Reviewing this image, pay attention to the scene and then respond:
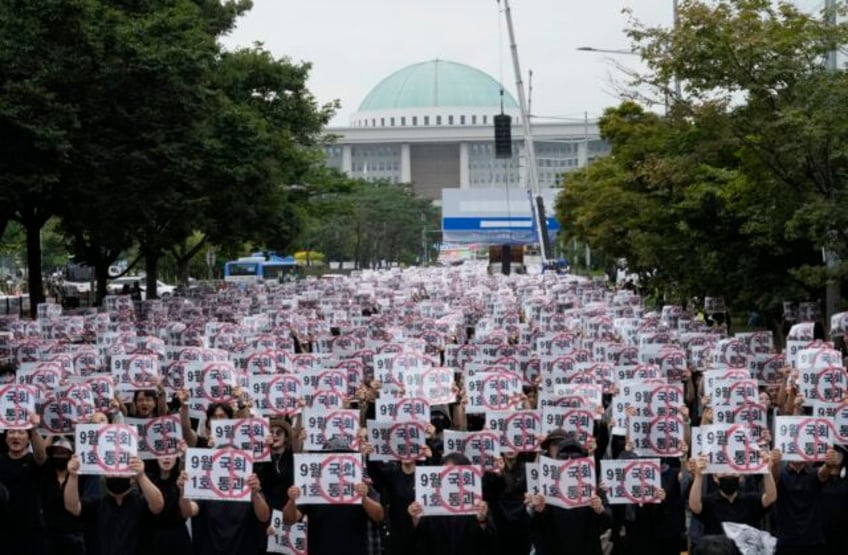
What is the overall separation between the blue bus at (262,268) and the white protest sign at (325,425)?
242ft

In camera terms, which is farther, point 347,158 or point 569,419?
point 347,158

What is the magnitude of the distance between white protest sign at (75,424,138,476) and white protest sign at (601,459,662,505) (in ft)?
9.60

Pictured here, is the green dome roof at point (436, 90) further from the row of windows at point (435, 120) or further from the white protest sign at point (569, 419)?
the white protest sign at point (569, 419)

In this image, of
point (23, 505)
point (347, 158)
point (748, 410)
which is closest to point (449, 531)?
point (23, 505)

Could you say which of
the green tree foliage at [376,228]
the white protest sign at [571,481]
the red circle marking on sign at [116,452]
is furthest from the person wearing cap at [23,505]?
the green tree foliage at [376,228]

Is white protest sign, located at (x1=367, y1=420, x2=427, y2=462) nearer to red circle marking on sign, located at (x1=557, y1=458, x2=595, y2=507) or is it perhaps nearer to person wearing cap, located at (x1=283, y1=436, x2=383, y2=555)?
person wearing cap, located at (x1=283, y1=436, x2=383, y2=555)

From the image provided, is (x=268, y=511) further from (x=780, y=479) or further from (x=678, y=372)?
(x=678, y=372)

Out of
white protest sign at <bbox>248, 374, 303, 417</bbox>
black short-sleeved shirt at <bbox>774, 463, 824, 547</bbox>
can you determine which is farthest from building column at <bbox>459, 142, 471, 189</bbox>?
black short-sleeved shirt at <bbox>774, 463, 824, 547</bbox>

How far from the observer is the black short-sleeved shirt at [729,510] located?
9914mm

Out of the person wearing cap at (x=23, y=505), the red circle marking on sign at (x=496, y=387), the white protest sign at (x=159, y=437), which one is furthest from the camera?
the red circle marking on sign at (x=496, y=387)

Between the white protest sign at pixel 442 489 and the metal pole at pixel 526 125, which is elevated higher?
the metal pole at pixel 526 125

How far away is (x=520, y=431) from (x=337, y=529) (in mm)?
2032

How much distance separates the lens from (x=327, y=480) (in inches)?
383

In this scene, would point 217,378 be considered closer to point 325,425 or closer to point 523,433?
point 325,425
